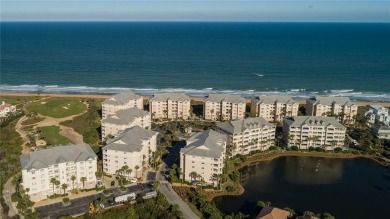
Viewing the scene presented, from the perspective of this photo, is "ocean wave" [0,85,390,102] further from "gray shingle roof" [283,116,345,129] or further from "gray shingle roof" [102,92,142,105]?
"gray shingle roof" [283,116,345,129]

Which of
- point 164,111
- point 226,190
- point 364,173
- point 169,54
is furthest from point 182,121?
point 169,54

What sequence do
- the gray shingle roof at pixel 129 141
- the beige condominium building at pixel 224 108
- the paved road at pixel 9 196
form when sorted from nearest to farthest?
the paved road at pixel 9 196, the gray shingle roof at pixel 129 141, the beige condominium building at pixel 224 108

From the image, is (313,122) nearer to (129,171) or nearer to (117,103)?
(129,171)

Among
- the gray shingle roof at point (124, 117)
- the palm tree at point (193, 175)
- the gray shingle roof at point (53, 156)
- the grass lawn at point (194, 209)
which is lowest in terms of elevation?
the grass lawn at point (194, 209)

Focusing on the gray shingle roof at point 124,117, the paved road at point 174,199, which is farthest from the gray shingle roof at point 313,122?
the gray shingle roof at point 124,117

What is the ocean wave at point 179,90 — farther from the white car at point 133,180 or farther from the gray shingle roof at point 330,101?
the white car at point 133,180

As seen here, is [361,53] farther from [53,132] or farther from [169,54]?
[53,132]

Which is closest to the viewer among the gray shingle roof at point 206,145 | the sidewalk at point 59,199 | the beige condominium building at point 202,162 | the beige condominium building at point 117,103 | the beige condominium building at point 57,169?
the sidewalk at point 59,199
